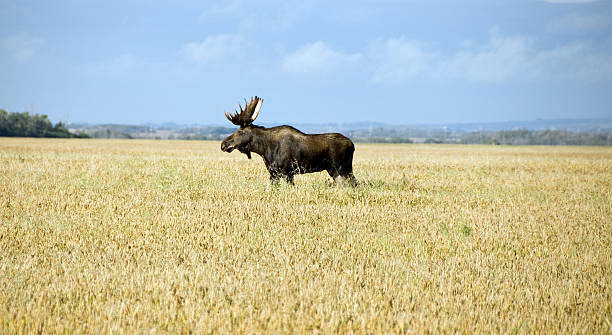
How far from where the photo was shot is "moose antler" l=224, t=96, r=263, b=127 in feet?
37.6

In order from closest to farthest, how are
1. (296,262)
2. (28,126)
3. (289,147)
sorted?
(296,262), (289,147), (28,126)

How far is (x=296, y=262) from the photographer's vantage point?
227 inches

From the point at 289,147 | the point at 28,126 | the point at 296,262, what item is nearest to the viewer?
the point at 296,262

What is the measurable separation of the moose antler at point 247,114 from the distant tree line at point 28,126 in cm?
7715

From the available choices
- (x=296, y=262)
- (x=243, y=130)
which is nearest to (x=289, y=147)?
(x=243, y=130)

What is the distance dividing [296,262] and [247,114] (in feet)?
20.8

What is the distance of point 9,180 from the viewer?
40.8 feet

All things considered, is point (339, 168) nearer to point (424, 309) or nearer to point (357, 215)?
point (357, 215)

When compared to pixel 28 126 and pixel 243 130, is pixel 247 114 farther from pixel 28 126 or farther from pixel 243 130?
pixel 28 126

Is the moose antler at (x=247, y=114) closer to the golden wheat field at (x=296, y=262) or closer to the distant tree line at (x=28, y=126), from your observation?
the golden wheat field at (x=296, y=262)

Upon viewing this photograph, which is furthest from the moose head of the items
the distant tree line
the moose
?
the distant tree line

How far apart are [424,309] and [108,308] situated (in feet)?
8.70

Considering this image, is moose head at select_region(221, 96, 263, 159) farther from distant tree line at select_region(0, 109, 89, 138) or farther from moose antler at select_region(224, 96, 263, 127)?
distant tree line at select_region(0, 109, 89, 138)

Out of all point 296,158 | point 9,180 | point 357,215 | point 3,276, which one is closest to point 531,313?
point 357,215
